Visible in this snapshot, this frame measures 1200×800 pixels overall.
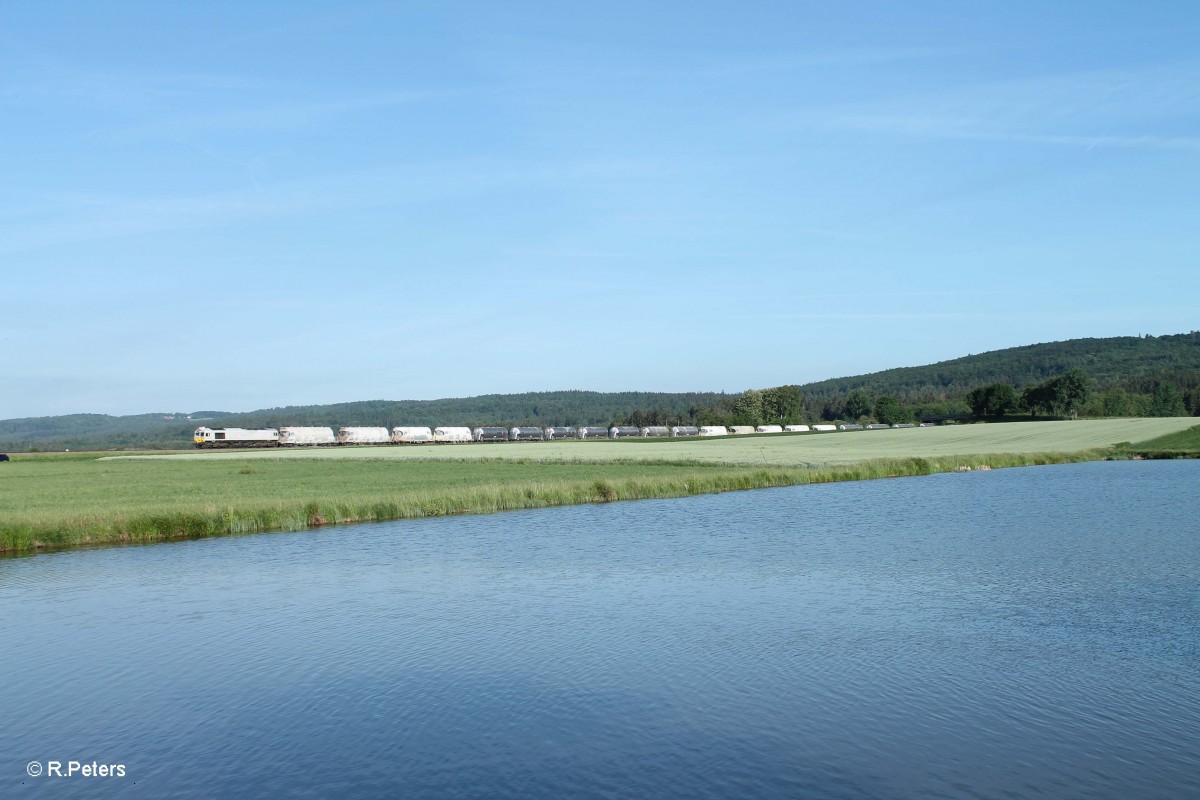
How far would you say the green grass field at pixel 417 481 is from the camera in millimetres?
31031

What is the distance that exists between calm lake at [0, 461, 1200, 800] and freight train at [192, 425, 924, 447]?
10850cm

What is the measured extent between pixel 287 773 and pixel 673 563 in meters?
14.3

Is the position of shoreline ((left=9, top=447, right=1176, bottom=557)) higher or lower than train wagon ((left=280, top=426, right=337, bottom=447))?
lower

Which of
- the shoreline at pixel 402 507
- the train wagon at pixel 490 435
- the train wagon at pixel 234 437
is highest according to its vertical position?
the train wagon at pixel 234 437

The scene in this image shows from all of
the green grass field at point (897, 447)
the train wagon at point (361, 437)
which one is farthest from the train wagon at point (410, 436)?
the green grass field at point (897, 447)

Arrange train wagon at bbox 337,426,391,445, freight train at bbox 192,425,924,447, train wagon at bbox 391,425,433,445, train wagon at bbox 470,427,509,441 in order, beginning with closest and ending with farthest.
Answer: freight train at bbox 192,425,924,447 → train wagon at bbox 337,426,391,445 → train wagon at bbox 391,425,433,445 → train wagon at bbox 470,427,509,441

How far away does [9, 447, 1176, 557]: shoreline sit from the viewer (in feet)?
95.2

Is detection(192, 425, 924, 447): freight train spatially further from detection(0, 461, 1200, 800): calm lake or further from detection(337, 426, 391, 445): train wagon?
detection(0, 461, 1200, 800): calm lake

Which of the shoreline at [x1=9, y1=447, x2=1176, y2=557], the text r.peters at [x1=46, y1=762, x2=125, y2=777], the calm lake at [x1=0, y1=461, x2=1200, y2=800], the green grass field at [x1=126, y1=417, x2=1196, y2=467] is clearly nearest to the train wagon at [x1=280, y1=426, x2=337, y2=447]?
the green grass field at [x1=126, y1=417, x2=1196, y2=467]

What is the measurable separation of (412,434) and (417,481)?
307 feet

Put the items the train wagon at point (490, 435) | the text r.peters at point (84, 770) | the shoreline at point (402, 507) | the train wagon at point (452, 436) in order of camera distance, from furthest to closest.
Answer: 1. the train wagon at point (490, 435)
2. the train wagon at point (452, 436)
3. the shoreline at point (402, 507)
4. the text r.peters at point (84, 770)

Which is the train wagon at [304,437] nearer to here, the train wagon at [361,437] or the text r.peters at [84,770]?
the train wagon at [361,437]

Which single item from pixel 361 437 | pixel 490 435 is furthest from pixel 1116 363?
pixel 361 437

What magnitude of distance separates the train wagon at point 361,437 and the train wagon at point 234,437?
9006 mm
